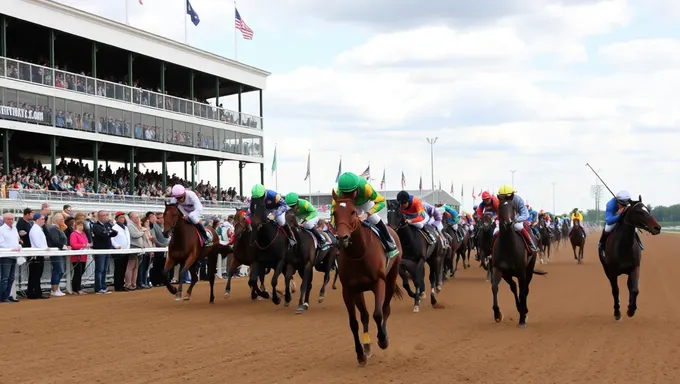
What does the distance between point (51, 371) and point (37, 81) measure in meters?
27.0

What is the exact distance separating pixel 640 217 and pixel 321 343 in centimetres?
509

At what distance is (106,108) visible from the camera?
119 feet

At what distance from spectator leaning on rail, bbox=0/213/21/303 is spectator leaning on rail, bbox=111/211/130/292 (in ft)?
9.02

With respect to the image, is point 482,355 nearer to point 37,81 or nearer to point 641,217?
point 641,217

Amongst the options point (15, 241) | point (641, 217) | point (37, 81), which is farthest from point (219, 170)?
point (641, 217)

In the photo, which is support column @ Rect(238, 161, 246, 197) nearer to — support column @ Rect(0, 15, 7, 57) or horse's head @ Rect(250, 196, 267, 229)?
support column @ Rect(0, 15, 7, 57)

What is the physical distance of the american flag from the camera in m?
39.5

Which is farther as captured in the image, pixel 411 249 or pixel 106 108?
pixel 106 108

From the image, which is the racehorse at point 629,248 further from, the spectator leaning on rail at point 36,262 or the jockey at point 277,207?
the spectator leaning on rail at point 36,262

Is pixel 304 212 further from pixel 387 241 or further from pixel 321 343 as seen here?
pixel 387 241

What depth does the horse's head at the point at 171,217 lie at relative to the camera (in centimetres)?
1360

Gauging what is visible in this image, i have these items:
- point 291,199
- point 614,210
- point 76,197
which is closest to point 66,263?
point 291,199

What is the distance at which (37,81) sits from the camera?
31.8 m

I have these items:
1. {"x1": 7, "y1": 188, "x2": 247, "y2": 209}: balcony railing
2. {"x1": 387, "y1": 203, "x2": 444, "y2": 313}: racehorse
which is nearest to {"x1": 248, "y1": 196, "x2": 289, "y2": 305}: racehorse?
{"x1": 387, "y1": 203, "x2": 444, "y2": 313}: racehorse
